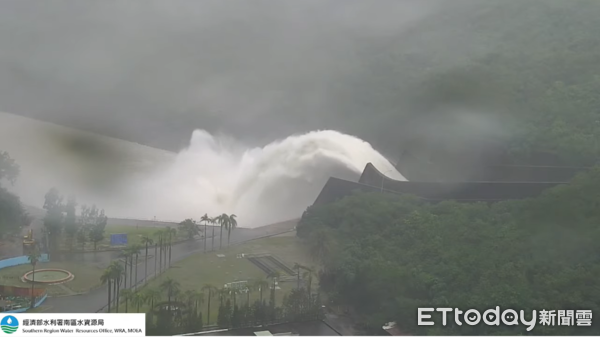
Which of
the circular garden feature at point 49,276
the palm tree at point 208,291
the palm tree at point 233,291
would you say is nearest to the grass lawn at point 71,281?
the circular garden feature at point 49,276

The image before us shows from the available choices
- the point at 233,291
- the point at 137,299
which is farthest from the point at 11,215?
the point at 233,291

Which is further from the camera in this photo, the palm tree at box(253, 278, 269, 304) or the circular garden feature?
the circular garden feature

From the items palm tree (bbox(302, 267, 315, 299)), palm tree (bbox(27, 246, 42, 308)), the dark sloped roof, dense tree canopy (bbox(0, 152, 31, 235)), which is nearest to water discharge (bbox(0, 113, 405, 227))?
dense tree canopy (bbox(0, 152, 31, 235))

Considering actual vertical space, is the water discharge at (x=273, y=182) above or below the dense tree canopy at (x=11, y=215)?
above

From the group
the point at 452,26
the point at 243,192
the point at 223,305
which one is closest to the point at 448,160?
the point at 243,192

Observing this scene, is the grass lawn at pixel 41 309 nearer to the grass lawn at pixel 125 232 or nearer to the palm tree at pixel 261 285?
the grass lawn at pixel 125 232

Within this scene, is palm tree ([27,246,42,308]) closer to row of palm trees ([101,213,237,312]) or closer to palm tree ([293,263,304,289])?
row of palm trees ([101,213,237,312])
